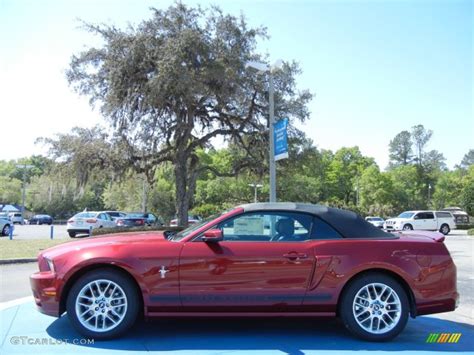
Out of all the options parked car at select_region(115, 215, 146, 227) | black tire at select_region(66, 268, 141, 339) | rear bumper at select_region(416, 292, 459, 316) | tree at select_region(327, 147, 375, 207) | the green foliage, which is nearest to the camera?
black tire at select_region(66, 268, 141, 339)

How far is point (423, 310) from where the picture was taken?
5.25 metres

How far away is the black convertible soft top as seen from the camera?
17.8 ft

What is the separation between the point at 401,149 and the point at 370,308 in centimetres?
10910

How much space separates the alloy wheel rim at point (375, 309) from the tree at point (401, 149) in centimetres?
10792

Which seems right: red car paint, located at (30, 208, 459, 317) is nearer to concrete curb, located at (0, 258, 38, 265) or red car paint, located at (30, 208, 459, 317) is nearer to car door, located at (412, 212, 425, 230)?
concrete curb, located at (0, 258, 38, 265)

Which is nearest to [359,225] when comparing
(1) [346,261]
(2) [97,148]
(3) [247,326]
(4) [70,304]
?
(1) [346,261]

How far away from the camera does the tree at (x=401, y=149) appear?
107 metres

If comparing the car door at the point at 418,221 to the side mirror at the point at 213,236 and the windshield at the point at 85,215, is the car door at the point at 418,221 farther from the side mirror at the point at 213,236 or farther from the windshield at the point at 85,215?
the side mirror at the point at 213,236

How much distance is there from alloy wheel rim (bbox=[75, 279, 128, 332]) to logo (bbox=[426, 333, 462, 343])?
3.51 meters

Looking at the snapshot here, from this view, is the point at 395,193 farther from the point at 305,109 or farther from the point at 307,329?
the point at 307,329

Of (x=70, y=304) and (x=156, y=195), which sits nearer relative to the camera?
(x=70, y=304)

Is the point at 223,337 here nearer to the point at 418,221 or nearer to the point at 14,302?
the point at 14,302

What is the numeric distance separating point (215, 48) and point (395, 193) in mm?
66479

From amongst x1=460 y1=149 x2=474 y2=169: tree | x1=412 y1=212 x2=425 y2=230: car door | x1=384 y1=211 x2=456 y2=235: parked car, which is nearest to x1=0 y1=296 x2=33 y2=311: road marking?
x1=384 y1=211 x2=456 y2=235: parked car
